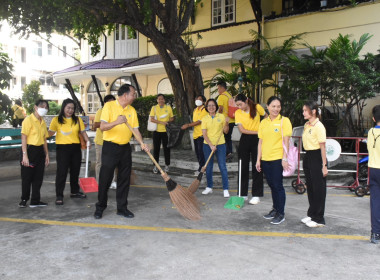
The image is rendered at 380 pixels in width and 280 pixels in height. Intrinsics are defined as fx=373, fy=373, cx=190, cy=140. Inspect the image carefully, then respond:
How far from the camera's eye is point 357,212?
591cm

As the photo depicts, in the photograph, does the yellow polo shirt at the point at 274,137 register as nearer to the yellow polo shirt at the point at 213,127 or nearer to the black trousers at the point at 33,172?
the yellow polo shirt at the point at 213,127

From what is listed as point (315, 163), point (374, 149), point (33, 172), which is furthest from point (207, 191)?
point (374, 149)

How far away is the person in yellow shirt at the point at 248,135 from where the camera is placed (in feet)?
20.7

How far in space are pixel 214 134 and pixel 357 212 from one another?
107 inches

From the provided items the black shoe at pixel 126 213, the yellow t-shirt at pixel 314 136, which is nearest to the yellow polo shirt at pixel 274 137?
the yellow t-shirt at pixel 314 136

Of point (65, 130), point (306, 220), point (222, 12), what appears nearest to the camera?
point (306, 220)

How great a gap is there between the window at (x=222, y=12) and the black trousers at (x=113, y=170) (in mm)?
11556

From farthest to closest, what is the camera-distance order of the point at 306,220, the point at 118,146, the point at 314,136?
A: the point at 118,146
the point at 306,220
the point at 314,136

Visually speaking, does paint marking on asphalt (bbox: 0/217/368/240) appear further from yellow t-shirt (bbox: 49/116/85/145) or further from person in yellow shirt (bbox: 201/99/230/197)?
person in yellow shirt (bbox: 201/99/230/197)

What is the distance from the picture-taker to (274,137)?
5336mm

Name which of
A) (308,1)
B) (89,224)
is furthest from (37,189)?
(308,1)

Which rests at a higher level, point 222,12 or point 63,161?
point 222,12

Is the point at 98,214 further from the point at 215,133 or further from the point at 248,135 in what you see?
the point at 248,135

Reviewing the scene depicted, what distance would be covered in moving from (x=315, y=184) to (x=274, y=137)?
33.6 inches
